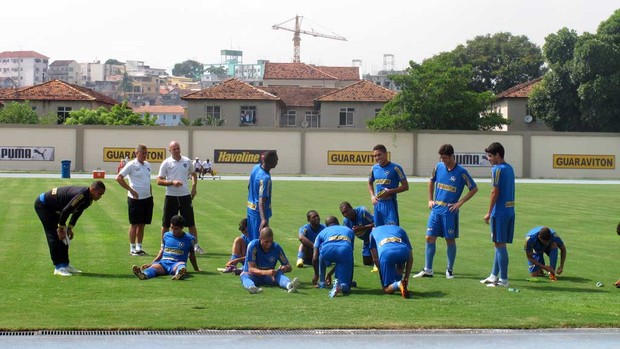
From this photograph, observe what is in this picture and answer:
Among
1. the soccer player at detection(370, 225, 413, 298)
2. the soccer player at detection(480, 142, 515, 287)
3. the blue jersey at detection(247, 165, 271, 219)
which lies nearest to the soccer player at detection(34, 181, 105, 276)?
the blue jersey at detection(247, 165, 271, 219)

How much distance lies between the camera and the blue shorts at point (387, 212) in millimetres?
14320

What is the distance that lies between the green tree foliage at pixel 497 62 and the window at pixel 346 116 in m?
20.9

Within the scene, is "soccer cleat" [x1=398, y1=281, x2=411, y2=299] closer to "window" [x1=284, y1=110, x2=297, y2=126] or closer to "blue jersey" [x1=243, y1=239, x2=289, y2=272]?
"blue jersey" [x1=243, y1=239, x2=289, y2=272]

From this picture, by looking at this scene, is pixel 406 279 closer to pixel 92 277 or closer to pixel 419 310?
pixel 419 310

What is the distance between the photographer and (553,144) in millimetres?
64875

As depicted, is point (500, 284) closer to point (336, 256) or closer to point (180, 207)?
point (336, 256)

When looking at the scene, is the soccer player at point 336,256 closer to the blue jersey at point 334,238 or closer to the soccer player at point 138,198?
the blue jersey at point 334,238

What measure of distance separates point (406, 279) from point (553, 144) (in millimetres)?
55039

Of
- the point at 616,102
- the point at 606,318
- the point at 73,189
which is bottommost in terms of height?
the point at 606,318

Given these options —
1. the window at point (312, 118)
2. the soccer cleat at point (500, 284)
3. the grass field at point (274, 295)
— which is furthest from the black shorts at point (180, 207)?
the window at point (312, 118)

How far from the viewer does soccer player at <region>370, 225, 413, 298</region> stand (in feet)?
40.4

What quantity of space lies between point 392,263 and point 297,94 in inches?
3606

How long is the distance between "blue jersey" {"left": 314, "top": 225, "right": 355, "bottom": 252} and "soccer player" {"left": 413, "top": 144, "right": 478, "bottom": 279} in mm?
1611

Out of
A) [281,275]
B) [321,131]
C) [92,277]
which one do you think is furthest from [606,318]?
[321,131]
